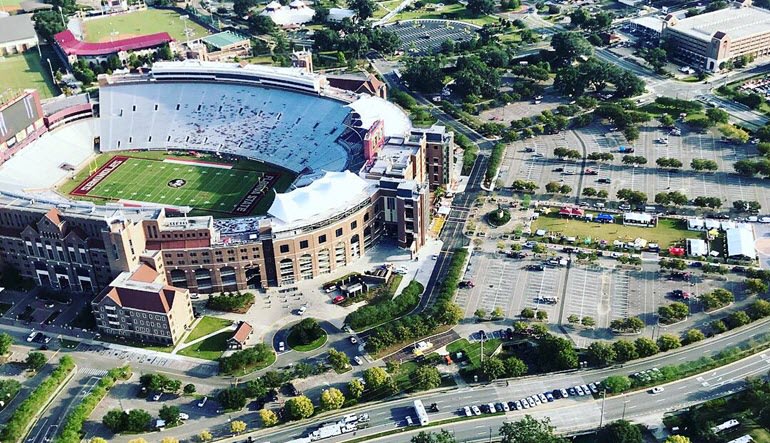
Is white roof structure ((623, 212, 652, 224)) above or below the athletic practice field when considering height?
below

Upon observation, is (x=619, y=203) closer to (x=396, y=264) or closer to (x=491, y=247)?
(x=491, y=247)

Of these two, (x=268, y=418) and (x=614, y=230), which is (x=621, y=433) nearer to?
(x=268, y=418)

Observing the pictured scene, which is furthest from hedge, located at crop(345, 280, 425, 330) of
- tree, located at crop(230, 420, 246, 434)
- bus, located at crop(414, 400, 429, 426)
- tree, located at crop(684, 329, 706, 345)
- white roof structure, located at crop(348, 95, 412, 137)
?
white roof structure, located at crop(348, 95, 412, 137)

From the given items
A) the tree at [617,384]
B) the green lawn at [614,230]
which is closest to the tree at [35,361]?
the tree at [617,384]

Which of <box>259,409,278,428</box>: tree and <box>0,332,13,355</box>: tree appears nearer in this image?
<box>259,409,278,428</box>: tree

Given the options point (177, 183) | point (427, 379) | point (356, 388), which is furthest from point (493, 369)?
point (177, 183)

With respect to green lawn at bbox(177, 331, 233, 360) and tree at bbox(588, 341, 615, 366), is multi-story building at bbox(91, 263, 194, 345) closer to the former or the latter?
green lawn at bbox(177, 331, 233, 360)

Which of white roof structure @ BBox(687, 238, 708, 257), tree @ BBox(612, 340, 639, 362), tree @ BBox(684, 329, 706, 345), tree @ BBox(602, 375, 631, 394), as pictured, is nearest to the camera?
tree @ BBox(602, 375, 631, 394)
